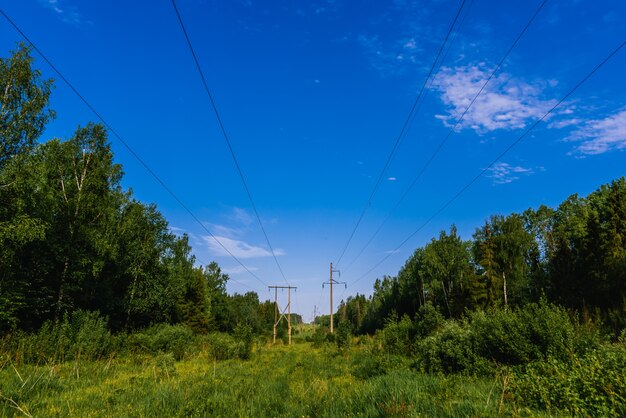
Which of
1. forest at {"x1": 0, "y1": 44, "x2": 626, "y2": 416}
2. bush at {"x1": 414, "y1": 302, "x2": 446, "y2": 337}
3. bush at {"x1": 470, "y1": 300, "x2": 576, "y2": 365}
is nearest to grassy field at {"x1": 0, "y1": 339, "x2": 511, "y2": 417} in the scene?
forest at {"x1": 0, "y1": 44, "x2": 626, "y2": 416}

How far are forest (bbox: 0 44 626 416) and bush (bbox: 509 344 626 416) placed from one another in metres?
0.05

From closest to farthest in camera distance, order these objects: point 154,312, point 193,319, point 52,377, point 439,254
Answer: point 52,377 → point 154,312 → point 193,319 → point 439,254

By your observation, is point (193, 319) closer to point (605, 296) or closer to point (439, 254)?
point (439, 254)

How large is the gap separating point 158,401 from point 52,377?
5.74m

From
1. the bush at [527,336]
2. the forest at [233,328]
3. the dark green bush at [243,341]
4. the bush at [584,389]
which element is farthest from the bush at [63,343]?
the bush at [527,336]

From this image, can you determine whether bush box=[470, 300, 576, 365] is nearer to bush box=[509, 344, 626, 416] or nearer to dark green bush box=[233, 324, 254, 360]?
bush box=[509, 344, 626, 416]

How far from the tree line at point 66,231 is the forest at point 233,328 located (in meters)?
0.11

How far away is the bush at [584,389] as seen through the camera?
665 cm

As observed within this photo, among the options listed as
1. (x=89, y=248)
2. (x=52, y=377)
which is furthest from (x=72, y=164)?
(x=52, y=377)

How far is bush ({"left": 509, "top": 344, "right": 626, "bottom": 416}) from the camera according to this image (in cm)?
665

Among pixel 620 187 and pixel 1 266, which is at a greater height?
pixel 620 187

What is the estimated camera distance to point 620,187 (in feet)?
146

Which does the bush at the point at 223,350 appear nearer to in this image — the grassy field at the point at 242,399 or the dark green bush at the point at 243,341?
the dark green bush at the point at 243,341

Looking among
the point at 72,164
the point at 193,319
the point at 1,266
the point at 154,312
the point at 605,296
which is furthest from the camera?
the point at 193,319
